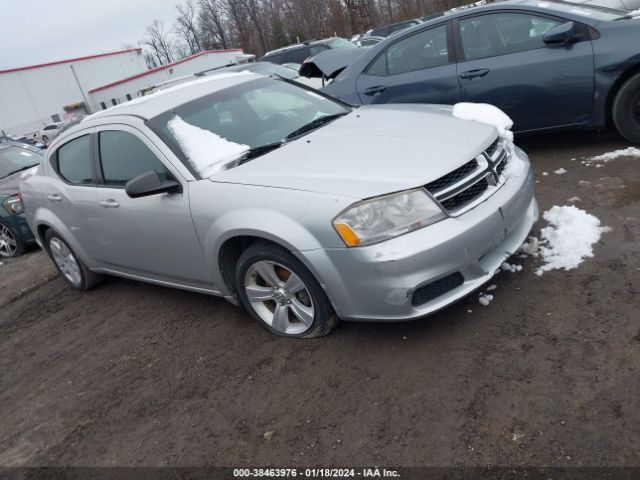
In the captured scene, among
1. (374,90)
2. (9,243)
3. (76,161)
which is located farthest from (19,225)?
(374,90)

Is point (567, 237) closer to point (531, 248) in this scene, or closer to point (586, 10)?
point (531, 248)

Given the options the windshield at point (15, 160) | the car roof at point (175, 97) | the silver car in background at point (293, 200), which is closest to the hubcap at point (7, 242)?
the windshield at point (15, 160)

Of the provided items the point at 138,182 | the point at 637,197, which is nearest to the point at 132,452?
the point at 138,182

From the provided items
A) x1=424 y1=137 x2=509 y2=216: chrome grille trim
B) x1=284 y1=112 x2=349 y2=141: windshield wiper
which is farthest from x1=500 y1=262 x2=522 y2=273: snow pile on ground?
x1=284 y1=112 x2=349 y2=141: windshield wiper

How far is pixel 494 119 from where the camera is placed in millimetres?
3693

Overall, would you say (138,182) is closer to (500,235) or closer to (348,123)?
(348,123)

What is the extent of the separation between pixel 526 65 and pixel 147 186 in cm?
375

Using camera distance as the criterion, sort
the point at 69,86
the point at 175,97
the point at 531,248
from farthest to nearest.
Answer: the point at 69,86
the point at 175,97
the point at 531,248

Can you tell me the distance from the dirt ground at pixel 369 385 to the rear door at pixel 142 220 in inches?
19.3

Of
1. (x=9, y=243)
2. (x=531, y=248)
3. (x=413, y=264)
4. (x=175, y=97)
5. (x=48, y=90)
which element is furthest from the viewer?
(x=48, y=90)

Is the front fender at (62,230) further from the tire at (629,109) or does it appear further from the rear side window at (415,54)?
the tire at (629,109)

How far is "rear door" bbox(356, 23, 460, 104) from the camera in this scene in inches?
217

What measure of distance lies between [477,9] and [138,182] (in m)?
3.93

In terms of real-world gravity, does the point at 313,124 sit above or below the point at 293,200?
above
